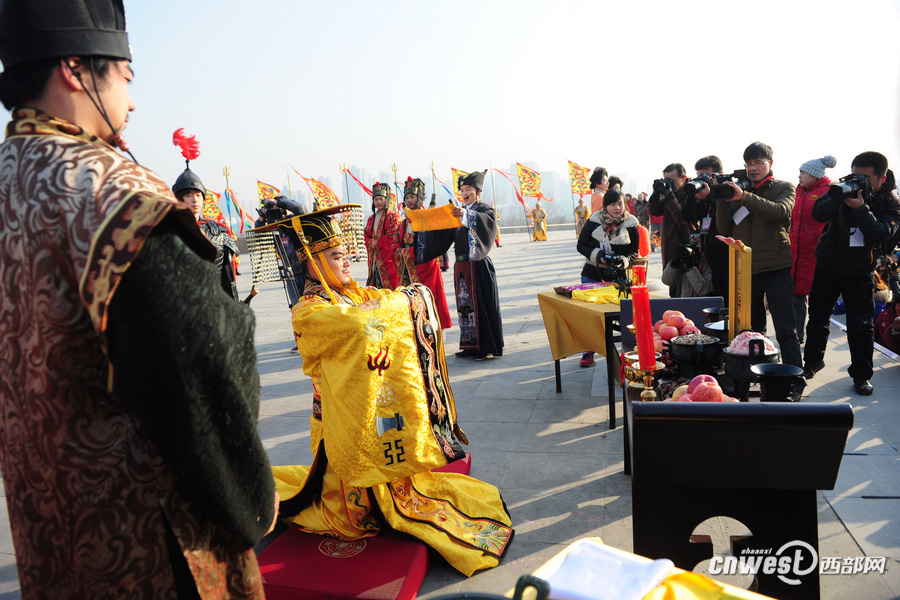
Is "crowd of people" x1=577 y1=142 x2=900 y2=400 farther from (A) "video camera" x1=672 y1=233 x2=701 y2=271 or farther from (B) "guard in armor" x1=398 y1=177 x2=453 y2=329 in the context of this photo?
(B) "guard in armor" x1=398 y1=177 x2=453 y2=329

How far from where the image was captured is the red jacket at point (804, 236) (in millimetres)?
5164

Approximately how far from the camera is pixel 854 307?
14.3ft

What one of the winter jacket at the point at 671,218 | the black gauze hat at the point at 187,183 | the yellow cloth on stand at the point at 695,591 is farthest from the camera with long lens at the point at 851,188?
the black gauze hat at the point at 187,183

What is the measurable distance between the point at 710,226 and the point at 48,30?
5.07m

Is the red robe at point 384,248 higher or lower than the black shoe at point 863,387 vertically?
higher

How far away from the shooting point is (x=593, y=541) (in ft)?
3.81

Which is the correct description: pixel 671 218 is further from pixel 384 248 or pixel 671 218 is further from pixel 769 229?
pixel 384 248

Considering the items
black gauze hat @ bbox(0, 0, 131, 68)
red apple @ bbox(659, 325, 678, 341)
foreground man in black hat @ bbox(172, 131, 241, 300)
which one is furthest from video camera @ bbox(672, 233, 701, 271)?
black gauze hat @ bbox(0, 0, 131, 68)

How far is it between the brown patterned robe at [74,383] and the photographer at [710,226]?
4545 mm

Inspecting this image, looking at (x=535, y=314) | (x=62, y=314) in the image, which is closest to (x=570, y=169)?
(x=535, y=314)

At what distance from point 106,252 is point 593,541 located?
3.29 ft

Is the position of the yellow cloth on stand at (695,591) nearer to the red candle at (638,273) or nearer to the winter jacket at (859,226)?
the red candle at (638,273)

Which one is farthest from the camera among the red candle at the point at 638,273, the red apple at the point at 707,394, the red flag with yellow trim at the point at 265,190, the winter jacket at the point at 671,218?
the red flag with yellow trim at the point at 265,190

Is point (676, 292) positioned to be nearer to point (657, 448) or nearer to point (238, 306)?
point (657, 448)
